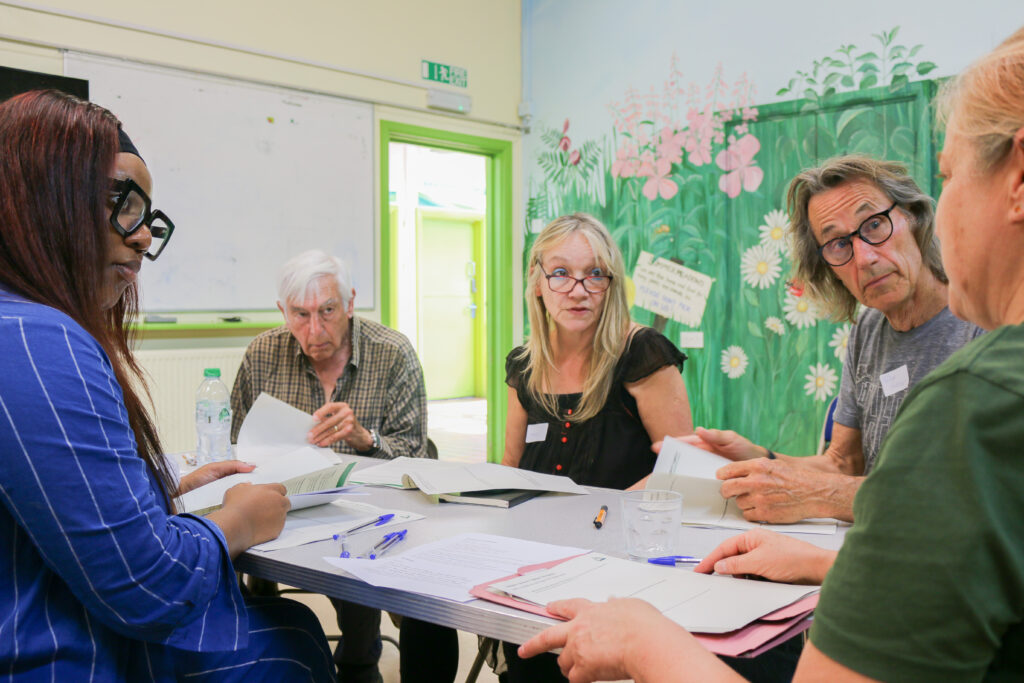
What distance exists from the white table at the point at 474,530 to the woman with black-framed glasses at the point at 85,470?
10 cm

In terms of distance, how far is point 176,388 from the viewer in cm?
391

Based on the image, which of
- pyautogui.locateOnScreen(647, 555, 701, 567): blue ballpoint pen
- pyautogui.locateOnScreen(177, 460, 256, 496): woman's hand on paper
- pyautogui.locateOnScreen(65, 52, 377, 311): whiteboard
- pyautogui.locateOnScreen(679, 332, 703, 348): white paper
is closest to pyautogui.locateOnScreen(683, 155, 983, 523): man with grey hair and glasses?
pyautogui.locateOnScreen(647, 555, 701, 567): blue ballpoint pen

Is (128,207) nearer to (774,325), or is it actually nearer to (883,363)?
(883,363)

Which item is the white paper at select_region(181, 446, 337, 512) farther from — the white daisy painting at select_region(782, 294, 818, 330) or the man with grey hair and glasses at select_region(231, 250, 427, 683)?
the white daisy painting at select_region(782, 294, 818, 330)

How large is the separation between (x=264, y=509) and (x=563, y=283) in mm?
1140

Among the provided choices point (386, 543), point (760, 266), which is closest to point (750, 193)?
point (760, 266)

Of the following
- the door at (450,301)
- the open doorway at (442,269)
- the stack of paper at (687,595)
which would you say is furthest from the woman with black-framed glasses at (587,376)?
the door at (450,301)

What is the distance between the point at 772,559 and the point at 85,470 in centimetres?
88

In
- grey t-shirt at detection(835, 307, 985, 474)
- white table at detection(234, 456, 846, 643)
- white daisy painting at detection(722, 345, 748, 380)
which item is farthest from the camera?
white daisy painting at detection(722, 345, 748, 380)

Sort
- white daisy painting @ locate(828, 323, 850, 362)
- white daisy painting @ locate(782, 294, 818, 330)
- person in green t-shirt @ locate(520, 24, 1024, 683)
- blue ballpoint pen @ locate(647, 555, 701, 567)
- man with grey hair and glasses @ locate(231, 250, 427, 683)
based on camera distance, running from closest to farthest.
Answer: person in green t-shirt @ locate(520, 24, 1024, 683), blue ballpoint pen @ locate(647, 555, 701, 567), man with grey hair and glasses @ locate(231, 250, 427, 683), white daisy painting @ locate(828, 323, 850, 362), white daisy painting @ locate(782, 294, 818, 330)

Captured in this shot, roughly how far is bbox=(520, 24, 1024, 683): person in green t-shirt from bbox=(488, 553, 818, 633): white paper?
30 centimetres

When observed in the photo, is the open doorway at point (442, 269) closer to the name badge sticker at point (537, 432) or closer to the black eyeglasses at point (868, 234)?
the name badge sticker at point (537, 432)

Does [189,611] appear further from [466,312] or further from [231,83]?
[466,312]

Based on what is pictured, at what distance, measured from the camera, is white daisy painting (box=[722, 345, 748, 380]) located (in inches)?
167
